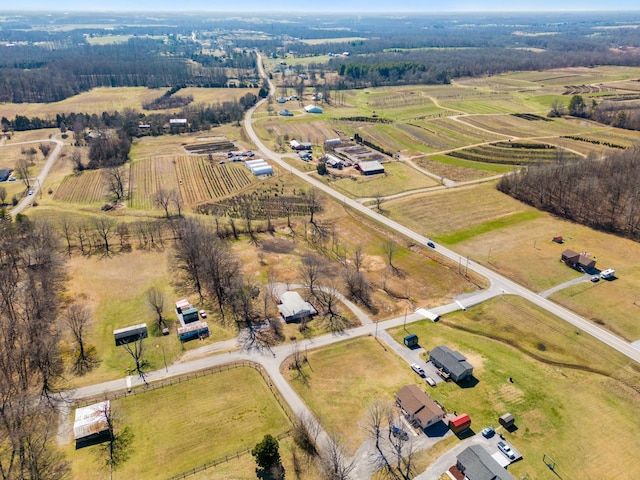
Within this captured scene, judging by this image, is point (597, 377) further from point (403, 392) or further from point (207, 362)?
point (207, 362)

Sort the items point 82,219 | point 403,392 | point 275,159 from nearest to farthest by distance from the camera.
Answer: point 403,392 → point 82,219 → point 275,159

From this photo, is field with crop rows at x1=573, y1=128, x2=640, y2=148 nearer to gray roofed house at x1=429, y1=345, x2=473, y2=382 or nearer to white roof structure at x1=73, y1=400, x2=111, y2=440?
gray roofed house at x1=429, y1=345, x2=473, y2=382

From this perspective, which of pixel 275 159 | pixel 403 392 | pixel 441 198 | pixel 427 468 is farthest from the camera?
pixel 275 159

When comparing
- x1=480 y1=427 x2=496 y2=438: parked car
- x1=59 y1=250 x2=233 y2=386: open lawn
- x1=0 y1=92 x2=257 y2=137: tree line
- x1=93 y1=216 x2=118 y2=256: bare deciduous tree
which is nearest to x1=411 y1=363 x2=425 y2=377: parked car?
x1=480 y1=427 x2=496 y2=438: parked car

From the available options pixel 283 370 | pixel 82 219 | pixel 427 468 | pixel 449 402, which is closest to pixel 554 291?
pixel 449 402

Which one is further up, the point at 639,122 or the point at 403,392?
the point at 639,122
